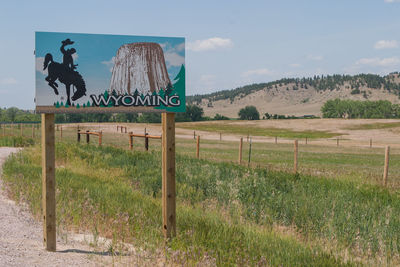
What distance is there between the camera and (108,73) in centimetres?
698

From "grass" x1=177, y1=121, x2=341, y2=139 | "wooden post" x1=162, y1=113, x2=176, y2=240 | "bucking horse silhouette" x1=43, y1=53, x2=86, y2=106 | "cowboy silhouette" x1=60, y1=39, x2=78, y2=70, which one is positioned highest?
"cowboy silhouette" x1=60, y1=39, x2=78, y2=70

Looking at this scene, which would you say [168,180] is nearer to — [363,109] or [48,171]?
[48,171]

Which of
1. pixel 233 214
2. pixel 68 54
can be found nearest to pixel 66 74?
pixel 68 54

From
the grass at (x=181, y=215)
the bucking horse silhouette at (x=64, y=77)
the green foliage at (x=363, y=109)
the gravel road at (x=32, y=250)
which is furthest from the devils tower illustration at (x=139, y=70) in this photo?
the green foliage at (x=363, y=109)

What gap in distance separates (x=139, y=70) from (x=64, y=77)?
3.86 ft

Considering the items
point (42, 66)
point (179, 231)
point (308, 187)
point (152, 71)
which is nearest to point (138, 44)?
point (152, 71)

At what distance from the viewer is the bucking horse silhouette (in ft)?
22.1

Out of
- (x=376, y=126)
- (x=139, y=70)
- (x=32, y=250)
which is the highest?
(x=139, y=70)

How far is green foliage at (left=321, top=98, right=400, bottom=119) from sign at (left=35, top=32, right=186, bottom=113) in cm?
14197

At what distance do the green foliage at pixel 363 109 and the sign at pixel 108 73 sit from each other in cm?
14197

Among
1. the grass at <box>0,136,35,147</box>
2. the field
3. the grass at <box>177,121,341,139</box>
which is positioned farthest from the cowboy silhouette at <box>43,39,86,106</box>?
the grass at <box>177,121,341,139</box>

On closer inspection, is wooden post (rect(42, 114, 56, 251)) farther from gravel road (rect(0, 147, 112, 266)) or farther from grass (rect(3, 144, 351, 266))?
grass (rect(3, 144, 351, 266))

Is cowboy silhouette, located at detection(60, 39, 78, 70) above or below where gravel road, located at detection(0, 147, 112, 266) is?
above

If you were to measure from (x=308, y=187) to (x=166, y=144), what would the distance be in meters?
7.08
